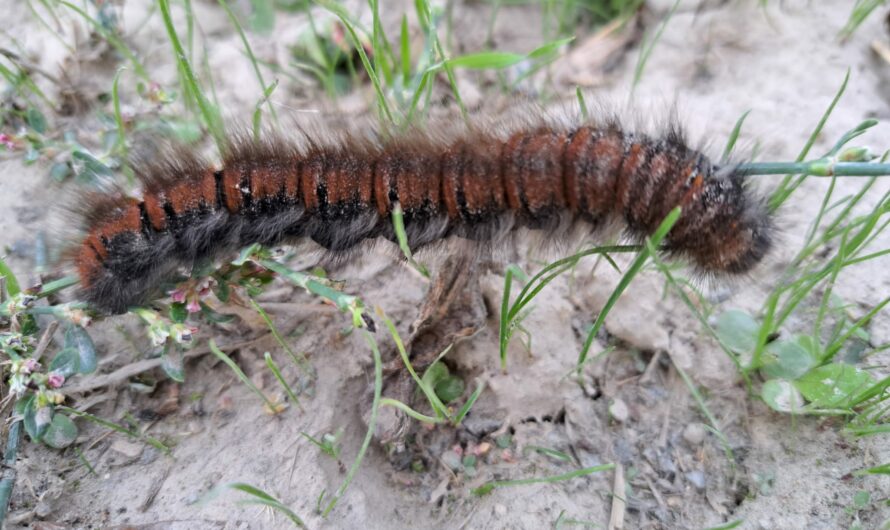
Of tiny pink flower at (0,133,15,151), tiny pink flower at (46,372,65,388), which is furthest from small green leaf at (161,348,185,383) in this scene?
tiny pink flower at (0,133,15,151)

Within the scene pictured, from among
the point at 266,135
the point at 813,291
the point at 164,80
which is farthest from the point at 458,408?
the point at 164,80

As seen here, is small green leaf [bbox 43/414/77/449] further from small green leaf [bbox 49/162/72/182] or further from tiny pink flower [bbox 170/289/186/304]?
small green leaf [bbox 49/162/72/182]

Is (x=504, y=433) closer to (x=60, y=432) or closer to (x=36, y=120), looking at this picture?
(x=60, y=432)

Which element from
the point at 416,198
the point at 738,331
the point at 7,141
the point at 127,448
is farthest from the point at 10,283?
the point at 738,331

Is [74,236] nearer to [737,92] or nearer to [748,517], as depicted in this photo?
[748,517]

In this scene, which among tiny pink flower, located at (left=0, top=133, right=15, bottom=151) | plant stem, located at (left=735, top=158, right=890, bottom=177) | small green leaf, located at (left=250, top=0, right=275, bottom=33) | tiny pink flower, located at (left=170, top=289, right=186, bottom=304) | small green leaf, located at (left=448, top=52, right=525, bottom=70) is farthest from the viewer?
small green leaf, located at (left=250, top=0, right=275, bottom=33)
